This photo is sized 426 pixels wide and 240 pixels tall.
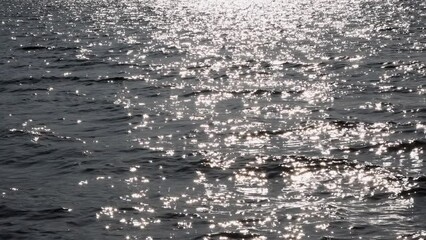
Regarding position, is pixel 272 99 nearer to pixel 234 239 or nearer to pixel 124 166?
pixel 124 166

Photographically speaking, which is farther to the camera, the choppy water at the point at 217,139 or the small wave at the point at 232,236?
the choppy water at the point at 217,139

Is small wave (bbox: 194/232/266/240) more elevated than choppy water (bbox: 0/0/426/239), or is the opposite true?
choppy water (bbox: 0/0/426/239)

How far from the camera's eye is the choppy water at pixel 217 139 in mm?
13297

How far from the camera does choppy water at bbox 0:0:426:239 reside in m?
13.3

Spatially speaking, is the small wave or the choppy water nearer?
the small wave

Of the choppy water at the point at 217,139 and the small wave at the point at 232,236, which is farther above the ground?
the choppy water at the point at 217,139

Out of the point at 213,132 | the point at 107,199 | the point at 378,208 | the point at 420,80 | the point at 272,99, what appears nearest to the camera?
the point at 378,208

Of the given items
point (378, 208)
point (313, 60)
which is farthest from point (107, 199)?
point (313, 60)

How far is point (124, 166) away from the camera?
53.9 feet

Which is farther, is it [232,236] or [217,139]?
[217,139]

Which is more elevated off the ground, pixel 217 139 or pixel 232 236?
pixel 217 139

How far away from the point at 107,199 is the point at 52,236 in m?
1.81

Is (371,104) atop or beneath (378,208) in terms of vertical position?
atop

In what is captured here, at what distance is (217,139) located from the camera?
1852cm
